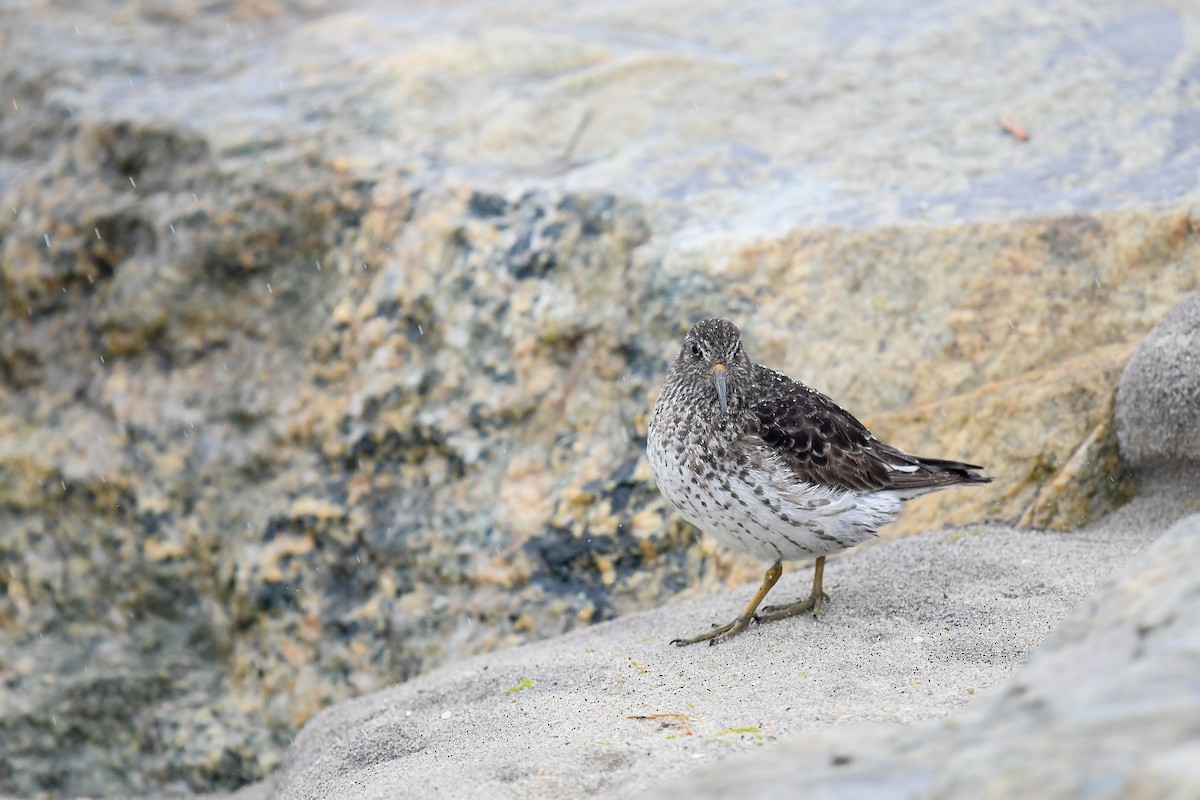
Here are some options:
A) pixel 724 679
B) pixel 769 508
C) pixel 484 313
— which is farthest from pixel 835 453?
pixel 484 313

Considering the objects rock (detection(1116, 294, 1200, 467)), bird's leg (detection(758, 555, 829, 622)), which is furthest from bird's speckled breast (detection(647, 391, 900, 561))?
rock (detection(1116, 294, 1200, 467))

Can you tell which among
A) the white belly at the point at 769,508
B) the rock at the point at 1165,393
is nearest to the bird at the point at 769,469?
the white belly at the point at 769,508

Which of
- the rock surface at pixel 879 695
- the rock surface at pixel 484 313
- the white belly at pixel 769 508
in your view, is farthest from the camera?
the rock surface at pixel 484 313

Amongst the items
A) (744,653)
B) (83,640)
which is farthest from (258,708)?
(744,653)

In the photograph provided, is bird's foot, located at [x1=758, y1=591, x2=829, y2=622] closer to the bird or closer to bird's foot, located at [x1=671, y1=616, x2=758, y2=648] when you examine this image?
the bird

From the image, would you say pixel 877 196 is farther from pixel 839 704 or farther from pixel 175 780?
pixel 175 780

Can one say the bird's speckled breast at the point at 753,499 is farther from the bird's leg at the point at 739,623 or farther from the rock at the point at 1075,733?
the rock at the point at 1075,733

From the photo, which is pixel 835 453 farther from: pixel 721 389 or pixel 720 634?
pixel 720 634
